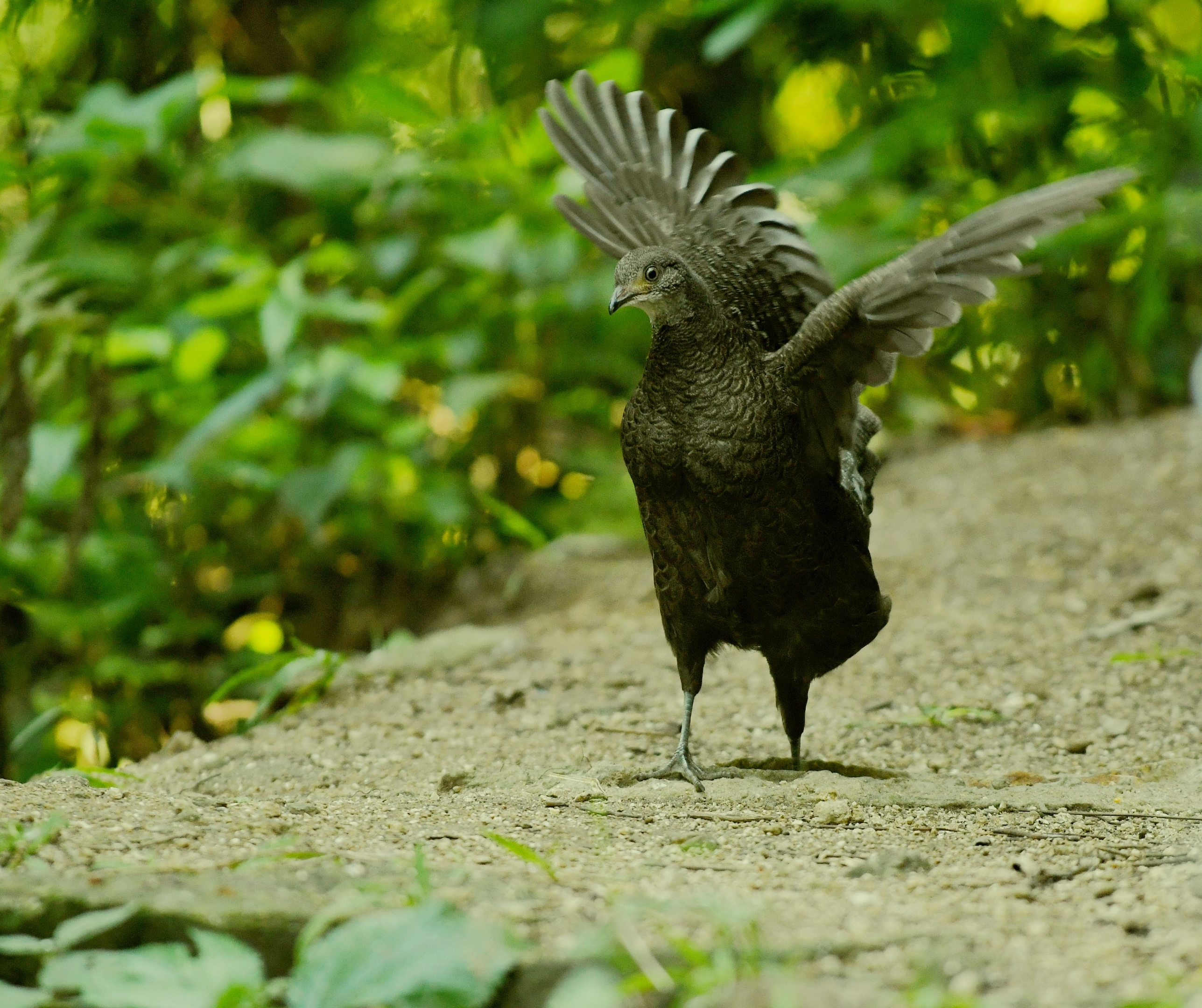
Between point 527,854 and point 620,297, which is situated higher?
point 620,297

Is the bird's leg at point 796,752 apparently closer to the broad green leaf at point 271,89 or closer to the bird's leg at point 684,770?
the bird's leg at point 684,770

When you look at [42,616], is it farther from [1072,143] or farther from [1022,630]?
[1072,143]

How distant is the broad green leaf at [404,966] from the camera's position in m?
1.65

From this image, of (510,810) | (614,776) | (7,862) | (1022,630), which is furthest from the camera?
(1022,630)

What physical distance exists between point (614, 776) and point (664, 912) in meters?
1.21

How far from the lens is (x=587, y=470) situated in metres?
6.12

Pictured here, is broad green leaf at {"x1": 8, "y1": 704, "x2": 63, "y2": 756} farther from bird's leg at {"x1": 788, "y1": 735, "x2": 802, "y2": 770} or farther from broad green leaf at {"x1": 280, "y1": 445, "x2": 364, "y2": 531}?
bird's leg at {"x1": 788, "y1": 735, "x2": 802, "y2": 770}

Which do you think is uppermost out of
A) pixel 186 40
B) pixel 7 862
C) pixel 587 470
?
pixel 186 40

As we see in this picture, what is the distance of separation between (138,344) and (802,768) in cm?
297

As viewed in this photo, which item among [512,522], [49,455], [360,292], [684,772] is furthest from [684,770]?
[360,292]

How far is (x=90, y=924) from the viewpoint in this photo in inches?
70.4

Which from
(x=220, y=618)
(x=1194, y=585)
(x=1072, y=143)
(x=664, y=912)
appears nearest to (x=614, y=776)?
(x=664, y=912)

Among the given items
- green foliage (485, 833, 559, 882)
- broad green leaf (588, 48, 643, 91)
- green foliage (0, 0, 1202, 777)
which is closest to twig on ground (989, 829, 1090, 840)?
green foliage (485, 833, 559, 882)

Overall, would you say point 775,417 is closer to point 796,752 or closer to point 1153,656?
point 796,752
